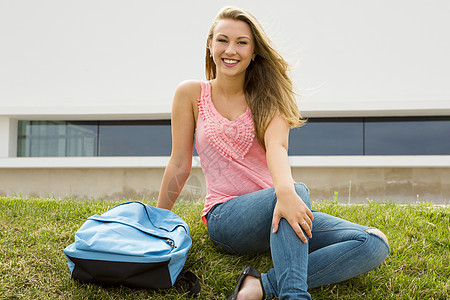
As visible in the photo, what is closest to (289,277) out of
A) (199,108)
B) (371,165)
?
(199,108)

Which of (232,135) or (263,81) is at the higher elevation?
(263,81)

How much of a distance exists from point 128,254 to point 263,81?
139 centimetres

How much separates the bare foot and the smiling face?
4.05ft

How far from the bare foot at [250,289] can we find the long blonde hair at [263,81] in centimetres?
80

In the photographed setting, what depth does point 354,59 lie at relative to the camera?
14.5 meters

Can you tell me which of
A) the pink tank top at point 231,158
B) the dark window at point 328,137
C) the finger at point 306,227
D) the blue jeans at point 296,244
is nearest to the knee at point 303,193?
the blue jeans at point 296,244

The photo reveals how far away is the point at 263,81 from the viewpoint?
8.23 feet

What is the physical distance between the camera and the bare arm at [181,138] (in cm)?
248

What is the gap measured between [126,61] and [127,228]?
14.7 metres

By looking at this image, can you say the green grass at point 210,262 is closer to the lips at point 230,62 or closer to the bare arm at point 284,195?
the bare arm at point 284,195

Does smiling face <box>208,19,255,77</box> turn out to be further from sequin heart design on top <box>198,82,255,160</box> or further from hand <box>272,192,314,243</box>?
hand <box>272,192,314,243</box>

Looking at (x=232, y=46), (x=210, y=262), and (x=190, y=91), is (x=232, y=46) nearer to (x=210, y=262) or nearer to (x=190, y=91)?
(x=190, y=91)

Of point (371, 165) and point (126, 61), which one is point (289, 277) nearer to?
point (371, 165)

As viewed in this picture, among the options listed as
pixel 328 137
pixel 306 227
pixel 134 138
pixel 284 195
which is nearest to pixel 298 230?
pixel 306 227
